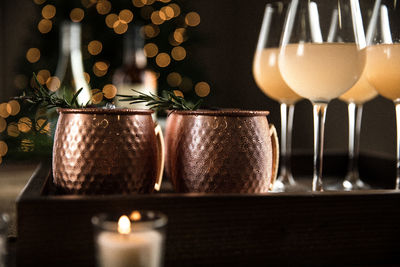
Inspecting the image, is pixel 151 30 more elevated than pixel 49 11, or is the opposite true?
pixel 49 11

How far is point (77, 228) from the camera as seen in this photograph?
57 cm

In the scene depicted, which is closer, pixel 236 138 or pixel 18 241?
pixel 18 241

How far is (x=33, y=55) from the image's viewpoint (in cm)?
296

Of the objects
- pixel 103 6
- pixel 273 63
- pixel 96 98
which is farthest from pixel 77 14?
pixel 273 63

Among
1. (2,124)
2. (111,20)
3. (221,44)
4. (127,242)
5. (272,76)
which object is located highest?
(111,20)

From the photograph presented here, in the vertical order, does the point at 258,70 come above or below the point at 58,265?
above

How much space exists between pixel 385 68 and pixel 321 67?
0.37ft

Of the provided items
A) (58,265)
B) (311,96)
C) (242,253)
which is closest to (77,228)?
(58,265)

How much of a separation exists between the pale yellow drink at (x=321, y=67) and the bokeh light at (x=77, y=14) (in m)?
2.25

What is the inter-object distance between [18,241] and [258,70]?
87 centimetres

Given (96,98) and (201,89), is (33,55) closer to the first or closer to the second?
(201,89)

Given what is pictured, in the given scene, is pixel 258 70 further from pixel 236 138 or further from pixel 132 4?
pixel 132 4

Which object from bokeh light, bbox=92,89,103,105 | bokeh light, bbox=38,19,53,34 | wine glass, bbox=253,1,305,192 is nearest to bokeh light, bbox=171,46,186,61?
bokeh light, bbox=38,19,53,34

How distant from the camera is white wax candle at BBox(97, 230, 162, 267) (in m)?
0.47
